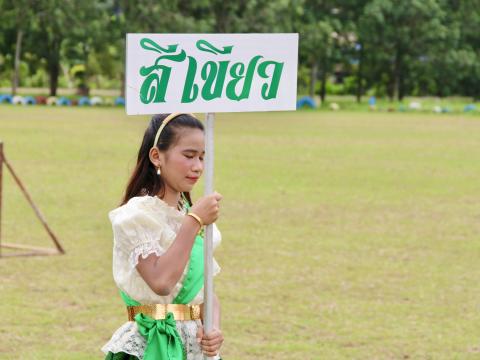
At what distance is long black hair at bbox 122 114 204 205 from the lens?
3.30 meters

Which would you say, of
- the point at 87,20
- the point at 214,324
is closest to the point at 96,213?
the point at 214,324

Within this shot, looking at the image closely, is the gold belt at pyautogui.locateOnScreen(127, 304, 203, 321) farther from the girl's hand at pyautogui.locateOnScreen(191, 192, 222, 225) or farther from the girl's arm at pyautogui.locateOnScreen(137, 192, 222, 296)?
the girl's hand at pyautogui.locateOnScreen(191, 192, 222, 225)

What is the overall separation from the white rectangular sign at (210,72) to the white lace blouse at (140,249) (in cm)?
31

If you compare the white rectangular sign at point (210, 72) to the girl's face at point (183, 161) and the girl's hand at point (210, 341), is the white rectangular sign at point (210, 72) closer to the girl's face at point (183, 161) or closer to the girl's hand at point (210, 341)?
the girl's face at point (183, 161)

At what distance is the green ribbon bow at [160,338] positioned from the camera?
321 cm

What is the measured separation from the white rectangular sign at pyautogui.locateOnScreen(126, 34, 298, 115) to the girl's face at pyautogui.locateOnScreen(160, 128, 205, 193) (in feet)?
0.41

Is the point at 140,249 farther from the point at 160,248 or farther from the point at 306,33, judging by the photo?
the point at 306,33

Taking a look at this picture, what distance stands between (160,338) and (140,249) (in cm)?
28

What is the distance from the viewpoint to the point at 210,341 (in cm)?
324

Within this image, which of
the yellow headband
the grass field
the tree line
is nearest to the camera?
the yellow headband

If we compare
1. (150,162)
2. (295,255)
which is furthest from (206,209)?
(295,255)

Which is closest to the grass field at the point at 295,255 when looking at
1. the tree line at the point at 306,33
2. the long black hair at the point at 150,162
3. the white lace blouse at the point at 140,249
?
the long black hair at the point at 150,162

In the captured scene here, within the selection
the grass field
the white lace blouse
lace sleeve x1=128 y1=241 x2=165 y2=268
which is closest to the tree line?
the grass field

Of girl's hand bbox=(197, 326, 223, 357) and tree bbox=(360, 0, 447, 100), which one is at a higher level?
tree bbox=(360, 0, 447, 100)
